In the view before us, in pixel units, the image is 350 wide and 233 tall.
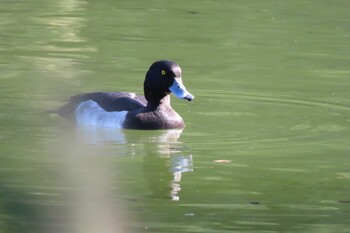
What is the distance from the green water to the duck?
0.67ft

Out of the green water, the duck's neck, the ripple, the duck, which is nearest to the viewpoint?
the green water

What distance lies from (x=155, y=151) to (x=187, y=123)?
1592 millimetres

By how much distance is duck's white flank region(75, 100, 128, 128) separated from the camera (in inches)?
539

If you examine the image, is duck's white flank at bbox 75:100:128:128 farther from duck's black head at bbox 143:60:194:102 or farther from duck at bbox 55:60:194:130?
duck's black head at bbox 143:60:194:102

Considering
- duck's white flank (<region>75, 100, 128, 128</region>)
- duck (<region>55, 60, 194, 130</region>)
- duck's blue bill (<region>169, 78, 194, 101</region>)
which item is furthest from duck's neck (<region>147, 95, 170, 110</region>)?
duck's white flank (<region>75, 100, 128, 128</region>)

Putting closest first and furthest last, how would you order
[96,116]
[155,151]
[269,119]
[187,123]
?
[155,151] → [187,123] → [269,119] → [96,116]

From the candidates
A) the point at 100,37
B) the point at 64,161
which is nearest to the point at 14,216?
the point at 64,161

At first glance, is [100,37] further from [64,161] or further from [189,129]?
[64,161]

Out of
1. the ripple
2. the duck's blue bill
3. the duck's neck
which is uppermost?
the duck's blue bill

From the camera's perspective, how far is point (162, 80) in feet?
45.8

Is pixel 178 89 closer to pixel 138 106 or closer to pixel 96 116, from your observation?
pixel 138 106

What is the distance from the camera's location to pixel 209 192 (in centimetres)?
1044

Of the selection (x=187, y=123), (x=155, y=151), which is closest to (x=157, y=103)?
(x=187, y=123)

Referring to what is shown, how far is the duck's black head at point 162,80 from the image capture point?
1390cm
